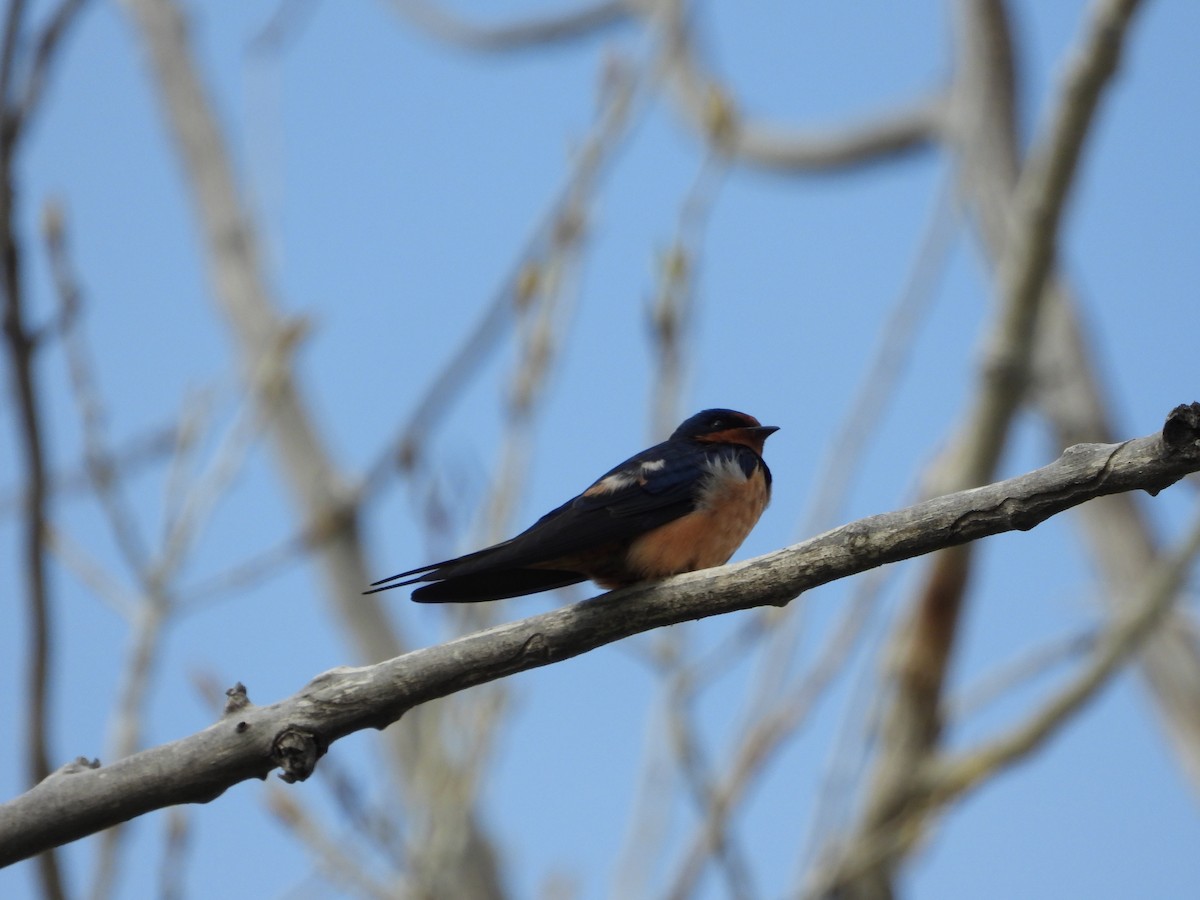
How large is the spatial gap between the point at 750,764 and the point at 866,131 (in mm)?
7952

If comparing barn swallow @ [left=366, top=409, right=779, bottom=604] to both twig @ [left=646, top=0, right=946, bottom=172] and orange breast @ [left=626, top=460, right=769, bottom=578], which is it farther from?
twig @ [left=646, top=0, right=946, bottom=172]

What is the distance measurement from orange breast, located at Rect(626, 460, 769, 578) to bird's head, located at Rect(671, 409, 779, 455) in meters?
0.44

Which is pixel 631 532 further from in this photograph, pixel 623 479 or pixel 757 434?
pixel 757 434

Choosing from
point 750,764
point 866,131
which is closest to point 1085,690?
point 750,764

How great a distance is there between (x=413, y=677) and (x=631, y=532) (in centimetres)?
107

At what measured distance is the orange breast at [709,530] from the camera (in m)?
3.87

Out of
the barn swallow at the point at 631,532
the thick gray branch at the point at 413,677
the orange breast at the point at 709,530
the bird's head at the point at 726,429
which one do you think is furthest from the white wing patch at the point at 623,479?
the thick gray branch at the point at 413,677

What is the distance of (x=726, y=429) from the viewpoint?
502 cm

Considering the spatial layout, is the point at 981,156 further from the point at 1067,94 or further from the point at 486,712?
the point at 486,712

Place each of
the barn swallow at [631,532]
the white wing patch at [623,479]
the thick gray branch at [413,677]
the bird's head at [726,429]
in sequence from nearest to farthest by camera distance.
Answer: the thick gray branch at [413,677]
the barn swallow at [631,532]
the white wing patch at [623,479]
the bird's head at [726,429]

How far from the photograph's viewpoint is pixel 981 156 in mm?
9414

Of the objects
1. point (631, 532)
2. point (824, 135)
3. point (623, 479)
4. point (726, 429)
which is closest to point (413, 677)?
point (631, 532)

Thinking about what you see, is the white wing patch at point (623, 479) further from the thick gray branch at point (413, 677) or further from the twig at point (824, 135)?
the twig at point (824, 135)

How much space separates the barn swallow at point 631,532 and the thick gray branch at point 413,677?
53 centimetres
